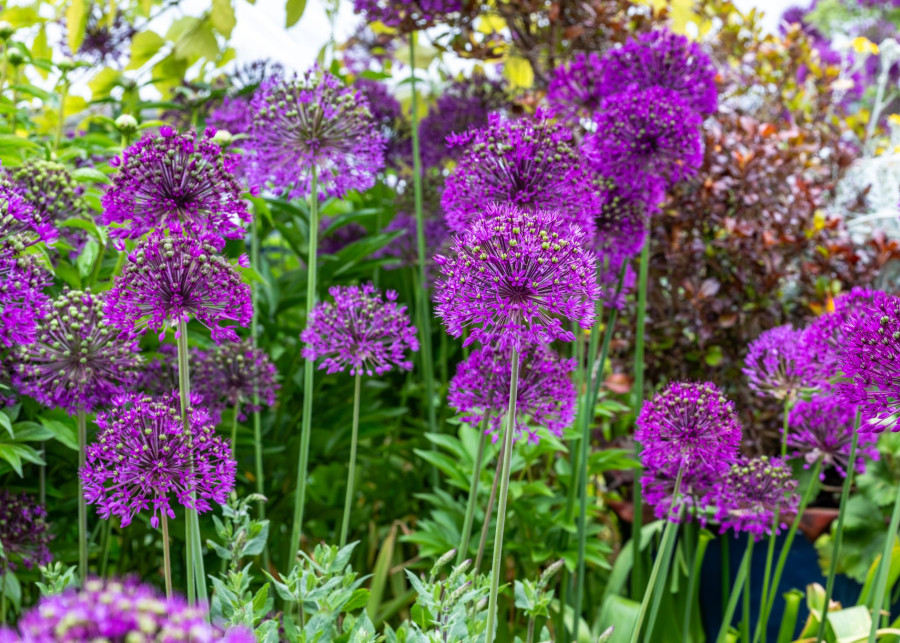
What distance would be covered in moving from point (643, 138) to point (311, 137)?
726 millimetres

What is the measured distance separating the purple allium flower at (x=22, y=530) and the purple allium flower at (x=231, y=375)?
1.32 ft

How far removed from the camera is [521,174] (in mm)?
1466

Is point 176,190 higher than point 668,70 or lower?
lower

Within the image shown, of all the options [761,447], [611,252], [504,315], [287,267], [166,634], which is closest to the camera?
[166,634]

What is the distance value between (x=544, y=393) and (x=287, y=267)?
213 centimetres

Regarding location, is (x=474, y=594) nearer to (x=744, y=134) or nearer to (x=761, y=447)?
(x=761, y=447)

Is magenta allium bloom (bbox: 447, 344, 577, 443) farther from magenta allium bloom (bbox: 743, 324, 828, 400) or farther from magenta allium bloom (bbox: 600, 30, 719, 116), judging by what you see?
magenta allium bloom (bbox: 600, 30, 719, 116)

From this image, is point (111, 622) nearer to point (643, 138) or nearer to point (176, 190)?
point (176, 190)

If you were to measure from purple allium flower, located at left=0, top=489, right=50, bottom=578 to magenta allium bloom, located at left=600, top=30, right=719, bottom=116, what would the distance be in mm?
1643

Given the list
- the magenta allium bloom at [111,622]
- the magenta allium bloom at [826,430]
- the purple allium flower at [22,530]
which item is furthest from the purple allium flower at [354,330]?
the magenta allium bloom at [111,622]

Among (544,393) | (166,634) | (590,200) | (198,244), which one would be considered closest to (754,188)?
(590,200)

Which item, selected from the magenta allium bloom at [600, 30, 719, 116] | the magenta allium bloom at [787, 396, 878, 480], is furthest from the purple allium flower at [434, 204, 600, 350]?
the magenta allium bloom at [600, 30, 719, 116]

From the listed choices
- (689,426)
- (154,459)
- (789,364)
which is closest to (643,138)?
(789,364)

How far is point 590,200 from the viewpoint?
154 cm
